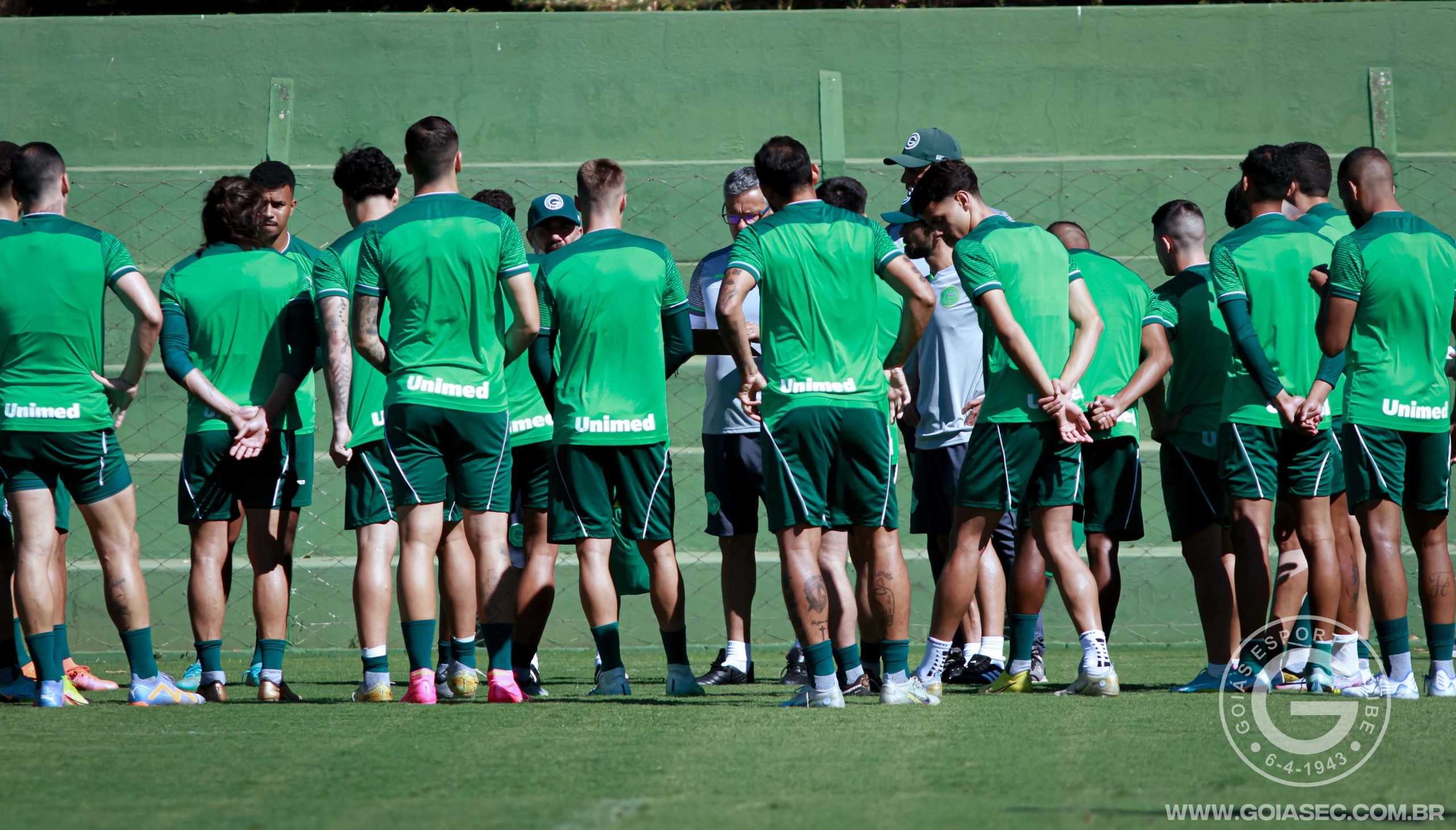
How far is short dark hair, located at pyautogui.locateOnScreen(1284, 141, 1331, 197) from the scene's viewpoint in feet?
22.4

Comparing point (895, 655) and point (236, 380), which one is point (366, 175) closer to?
point (236, 380)

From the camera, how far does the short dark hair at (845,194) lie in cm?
734

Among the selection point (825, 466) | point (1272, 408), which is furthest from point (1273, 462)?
point (825, 466)

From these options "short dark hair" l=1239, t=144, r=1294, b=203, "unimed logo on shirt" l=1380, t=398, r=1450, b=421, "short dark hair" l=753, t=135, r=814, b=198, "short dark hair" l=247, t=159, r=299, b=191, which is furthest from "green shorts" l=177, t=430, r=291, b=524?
"unimed logo on shirt" l=1380, t=398, r=1450, b=421

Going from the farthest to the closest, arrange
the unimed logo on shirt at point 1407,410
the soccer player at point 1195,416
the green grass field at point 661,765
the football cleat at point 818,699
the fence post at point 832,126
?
the fence post at point 832,126
the soccer player at point 1195,416
the unimed logo on shirt at point 1407,410
the football cleat at point 818,699
the green grass field at point 661,765

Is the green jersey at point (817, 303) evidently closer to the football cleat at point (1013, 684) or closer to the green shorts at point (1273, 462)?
the football cleat at point (1013, 684)

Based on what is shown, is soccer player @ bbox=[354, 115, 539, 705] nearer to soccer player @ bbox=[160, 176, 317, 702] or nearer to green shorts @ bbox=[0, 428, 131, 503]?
soccer player @ bbox=[160, 176, 317, 702]

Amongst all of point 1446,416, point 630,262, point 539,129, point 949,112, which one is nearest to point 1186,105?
point 949,112

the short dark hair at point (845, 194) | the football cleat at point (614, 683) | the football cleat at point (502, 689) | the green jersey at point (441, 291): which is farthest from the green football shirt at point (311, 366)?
the short dark hair at point (845, 194)

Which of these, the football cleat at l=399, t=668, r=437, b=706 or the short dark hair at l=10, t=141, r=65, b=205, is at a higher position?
the short dark hair at l=10, t=141, r=65, b=205

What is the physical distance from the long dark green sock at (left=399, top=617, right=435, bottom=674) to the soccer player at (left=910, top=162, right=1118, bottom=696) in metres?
1.95

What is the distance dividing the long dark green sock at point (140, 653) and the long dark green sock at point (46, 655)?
10.1 inches

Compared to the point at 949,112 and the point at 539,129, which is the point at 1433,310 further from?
the point at 539,129

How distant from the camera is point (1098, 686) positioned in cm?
611
